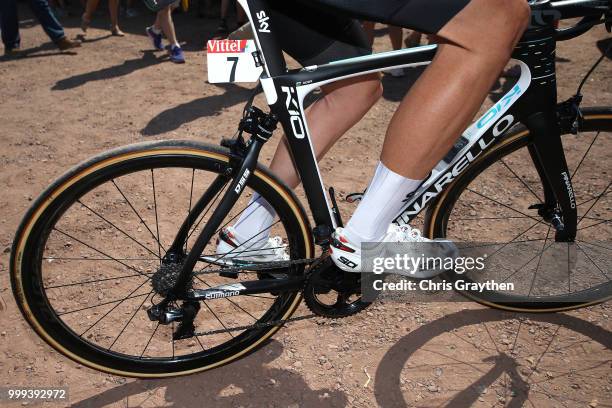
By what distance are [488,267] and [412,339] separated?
65 cm

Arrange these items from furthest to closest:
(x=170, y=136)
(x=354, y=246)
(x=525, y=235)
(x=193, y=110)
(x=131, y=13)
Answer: (x=131, y=13)
(x=193, y=110)
(x=170, y=136)
(x=525, y=235)
(x=354, y=246)

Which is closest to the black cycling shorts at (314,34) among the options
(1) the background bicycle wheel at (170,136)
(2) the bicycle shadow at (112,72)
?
(1) the background bicycle wheel at (170,136)

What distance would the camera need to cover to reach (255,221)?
7.29ft

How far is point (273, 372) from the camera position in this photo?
233 cm

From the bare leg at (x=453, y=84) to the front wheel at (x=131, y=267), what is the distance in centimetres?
49

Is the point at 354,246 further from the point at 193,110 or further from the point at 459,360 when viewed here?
the point at 193,110

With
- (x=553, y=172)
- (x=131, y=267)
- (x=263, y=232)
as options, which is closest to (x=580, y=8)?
(x=553, y=172)

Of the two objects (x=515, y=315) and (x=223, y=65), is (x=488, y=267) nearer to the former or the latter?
(x=515, y=315)

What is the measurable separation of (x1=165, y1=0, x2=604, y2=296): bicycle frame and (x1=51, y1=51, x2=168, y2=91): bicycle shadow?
400 centimetres

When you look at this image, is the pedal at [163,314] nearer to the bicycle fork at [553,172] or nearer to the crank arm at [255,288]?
the crank arm at [255,288]

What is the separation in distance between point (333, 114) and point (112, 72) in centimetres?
417

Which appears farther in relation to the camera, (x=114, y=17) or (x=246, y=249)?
(x=114, y=17)

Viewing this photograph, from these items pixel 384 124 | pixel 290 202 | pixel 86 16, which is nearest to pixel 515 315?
pixel 290 202

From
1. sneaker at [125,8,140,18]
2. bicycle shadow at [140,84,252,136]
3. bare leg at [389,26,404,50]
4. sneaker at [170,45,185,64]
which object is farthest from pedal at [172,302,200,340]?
sneaker at [125,8,140,18]
